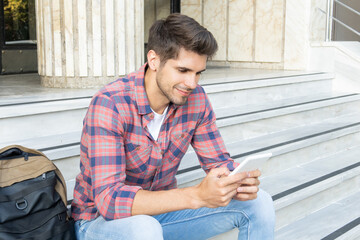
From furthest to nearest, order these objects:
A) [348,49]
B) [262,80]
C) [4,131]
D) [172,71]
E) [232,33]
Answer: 1. [232,33]
2. [348,49]
3. [262,80]
4. [4,131]
5. [172,71]

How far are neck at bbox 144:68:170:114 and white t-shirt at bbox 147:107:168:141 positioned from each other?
0.03 meters

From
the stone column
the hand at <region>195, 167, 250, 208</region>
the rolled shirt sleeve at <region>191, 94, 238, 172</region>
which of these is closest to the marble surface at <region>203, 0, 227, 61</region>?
the stone column

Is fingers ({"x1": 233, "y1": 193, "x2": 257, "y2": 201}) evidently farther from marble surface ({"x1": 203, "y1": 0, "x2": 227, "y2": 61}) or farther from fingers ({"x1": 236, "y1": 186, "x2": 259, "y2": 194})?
marble surface ({"x1": 203, "y1": 0, "x2": 227, "y2": 61})

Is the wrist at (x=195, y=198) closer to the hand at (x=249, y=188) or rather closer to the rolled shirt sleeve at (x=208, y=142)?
the hand at (x=249, y=188)

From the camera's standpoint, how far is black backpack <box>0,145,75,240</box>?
1667 mm

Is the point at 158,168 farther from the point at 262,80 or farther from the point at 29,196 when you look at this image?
the point at 262,80

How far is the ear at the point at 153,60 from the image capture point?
1.88 m

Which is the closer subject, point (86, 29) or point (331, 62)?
point (86, 29)

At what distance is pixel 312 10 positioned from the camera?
5.59m

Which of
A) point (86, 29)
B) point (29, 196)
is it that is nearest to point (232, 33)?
point (86, 29)

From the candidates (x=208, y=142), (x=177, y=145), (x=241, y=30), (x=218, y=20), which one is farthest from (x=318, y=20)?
(x=177, y=145)

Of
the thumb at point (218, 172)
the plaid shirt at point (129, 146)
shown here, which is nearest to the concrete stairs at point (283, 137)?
the plaid shirt at point (129, 146)

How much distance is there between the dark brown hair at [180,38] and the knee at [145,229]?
22.9 inches

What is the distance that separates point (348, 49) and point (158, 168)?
3973 millimetres
